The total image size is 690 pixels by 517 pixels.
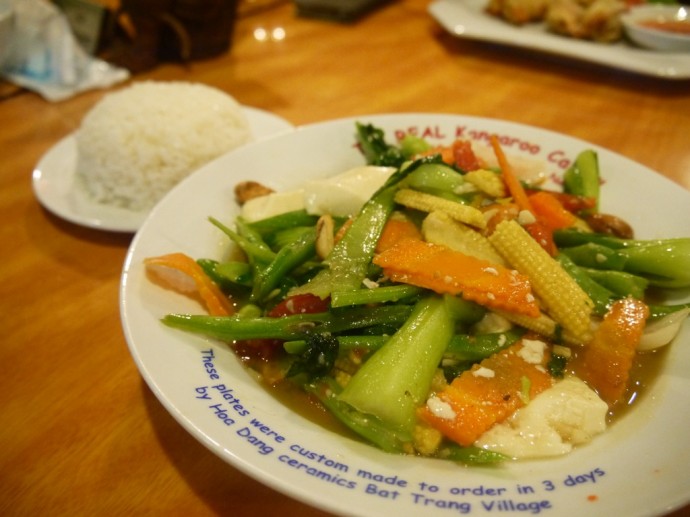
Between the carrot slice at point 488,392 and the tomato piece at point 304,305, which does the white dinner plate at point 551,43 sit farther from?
the tomato piece at point 304,305

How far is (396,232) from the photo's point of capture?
157 centimetres

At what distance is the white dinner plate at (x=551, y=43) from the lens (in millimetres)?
2867

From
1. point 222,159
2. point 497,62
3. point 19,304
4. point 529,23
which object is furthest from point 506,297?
point 529,23

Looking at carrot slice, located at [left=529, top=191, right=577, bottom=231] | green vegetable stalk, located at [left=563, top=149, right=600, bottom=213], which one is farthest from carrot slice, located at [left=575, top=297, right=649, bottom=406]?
green vegetable stalk, located at [left=563, top=149, right=600, bottom=213]

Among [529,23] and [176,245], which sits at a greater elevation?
[529,23]

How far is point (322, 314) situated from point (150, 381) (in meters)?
0.44

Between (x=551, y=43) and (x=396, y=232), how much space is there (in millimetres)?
2145

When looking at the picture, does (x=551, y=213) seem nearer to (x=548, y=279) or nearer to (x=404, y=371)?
(x=548, y=279)

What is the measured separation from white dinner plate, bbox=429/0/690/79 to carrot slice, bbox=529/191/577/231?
1681mm

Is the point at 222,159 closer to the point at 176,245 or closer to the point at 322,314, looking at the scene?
the point at 176,245

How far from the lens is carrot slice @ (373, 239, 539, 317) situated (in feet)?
4.32

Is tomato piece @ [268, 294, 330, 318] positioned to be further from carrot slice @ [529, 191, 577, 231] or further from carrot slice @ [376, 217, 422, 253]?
carrot slice @ [529, 191, 577, 231]

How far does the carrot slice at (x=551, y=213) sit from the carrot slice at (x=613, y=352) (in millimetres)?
359

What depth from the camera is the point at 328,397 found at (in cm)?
130
